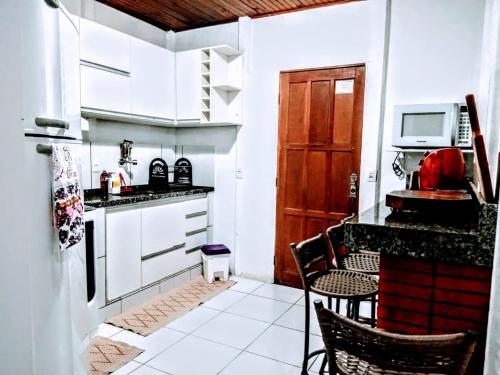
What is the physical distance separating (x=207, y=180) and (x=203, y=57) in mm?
1371

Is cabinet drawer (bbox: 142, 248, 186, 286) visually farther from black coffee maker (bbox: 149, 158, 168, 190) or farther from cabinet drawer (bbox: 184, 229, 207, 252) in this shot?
black coffee maker (bbox: 149, 158, 168, 190)

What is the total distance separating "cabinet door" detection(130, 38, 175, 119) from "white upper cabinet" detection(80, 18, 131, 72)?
109 mm

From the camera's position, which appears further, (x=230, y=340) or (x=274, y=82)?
(x=274, y=82)

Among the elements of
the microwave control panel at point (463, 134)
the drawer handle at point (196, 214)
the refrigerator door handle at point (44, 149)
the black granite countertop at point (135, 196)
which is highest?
the microwave control panel at point (463, 134)

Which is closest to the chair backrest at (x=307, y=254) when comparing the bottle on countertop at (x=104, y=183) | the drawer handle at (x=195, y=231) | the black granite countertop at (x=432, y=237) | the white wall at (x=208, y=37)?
the black granite countertop at (x=432, y=237)

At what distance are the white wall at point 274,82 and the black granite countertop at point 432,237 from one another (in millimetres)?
2109

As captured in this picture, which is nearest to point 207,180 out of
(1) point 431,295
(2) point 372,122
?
(2) point 372,122

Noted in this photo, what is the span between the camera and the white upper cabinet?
2.96 metres

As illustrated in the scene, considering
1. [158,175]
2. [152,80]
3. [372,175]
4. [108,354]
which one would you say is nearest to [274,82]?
[152,80]

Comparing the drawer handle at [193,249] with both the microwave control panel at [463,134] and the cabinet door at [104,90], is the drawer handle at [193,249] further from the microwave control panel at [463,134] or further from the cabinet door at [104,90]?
the microwave control panel at [463,134]

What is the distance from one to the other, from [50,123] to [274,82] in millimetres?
2736

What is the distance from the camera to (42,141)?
1.39 metres

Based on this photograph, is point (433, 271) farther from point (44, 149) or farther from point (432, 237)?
point (44, 149)

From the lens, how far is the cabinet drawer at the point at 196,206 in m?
3.80
